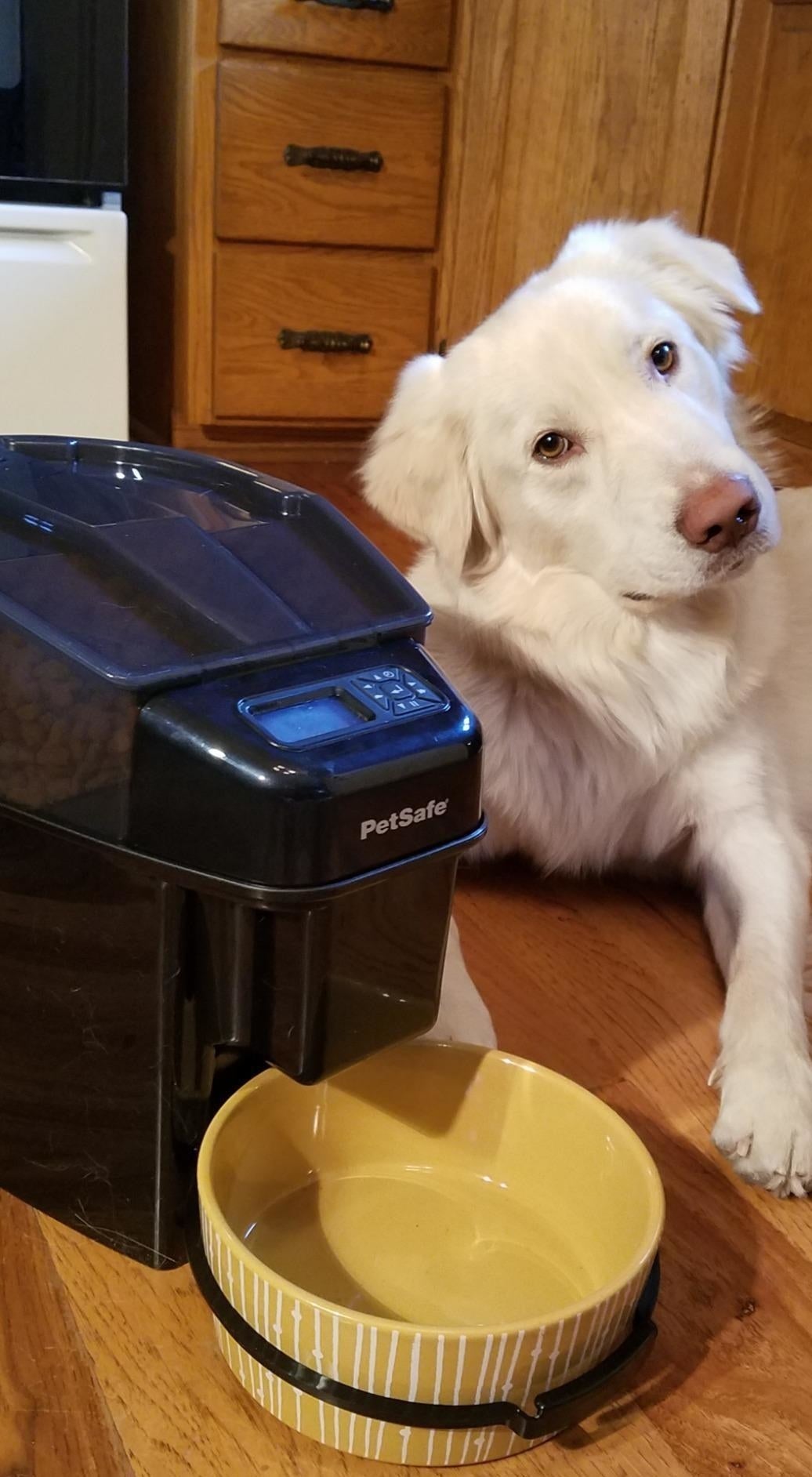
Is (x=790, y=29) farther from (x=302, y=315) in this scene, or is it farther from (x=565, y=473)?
(x=565, y=473)

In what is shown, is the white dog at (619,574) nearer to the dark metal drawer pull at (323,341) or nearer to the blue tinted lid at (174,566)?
the blue tinted lid at (174,566)

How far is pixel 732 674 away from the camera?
4.33 feet

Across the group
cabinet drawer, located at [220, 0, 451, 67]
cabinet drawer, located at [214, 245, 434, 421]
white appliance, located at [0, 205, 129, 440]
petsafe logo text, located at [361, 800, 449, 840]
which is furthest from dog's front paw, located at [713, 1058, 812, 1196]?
cabinet drawer, located at [220, 0, 451, 67]

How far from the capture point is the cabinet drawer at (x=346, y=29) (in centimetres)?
249

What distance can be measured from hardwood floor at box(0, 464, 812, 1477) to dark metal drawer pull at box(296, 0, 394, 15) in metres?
2.17

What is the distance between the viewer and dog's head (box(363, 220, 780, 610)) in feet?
3.80

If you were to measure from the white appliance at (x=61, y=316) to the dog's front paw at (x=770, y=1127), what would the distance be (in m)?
1.73

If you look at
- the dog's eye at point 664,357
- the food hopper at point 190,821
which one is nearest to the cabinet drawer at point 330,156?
the dog's eye at point 664,357

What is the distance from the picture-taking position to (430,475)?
1321 mm

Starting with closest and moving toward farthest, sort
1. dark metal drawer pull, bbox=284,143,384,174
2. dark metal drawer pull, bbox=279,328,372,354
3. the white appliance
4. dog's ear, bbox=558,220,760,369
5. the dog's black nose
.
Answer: the dog's black nose < dog's ear, bbox=558,220,760,369 < the white appliance < dark metal drawer pull, bbox=284,143,384,174 < dark metal drawer pull, bbox=279,328,372,354

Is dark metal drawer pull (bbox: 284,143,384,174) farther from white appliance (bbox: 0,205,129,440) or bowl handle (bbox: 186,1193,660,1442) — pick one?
bowl handle (bbox: 186,1193,660,1442)

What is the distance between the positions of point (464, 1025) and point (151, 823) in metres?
A: 0.41

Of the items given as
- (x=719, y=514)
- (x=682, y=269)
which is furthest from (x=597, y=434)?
(x=682, y=269)

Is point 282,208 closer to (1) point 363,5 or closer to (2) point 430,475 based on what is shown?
(1) point 363,5
